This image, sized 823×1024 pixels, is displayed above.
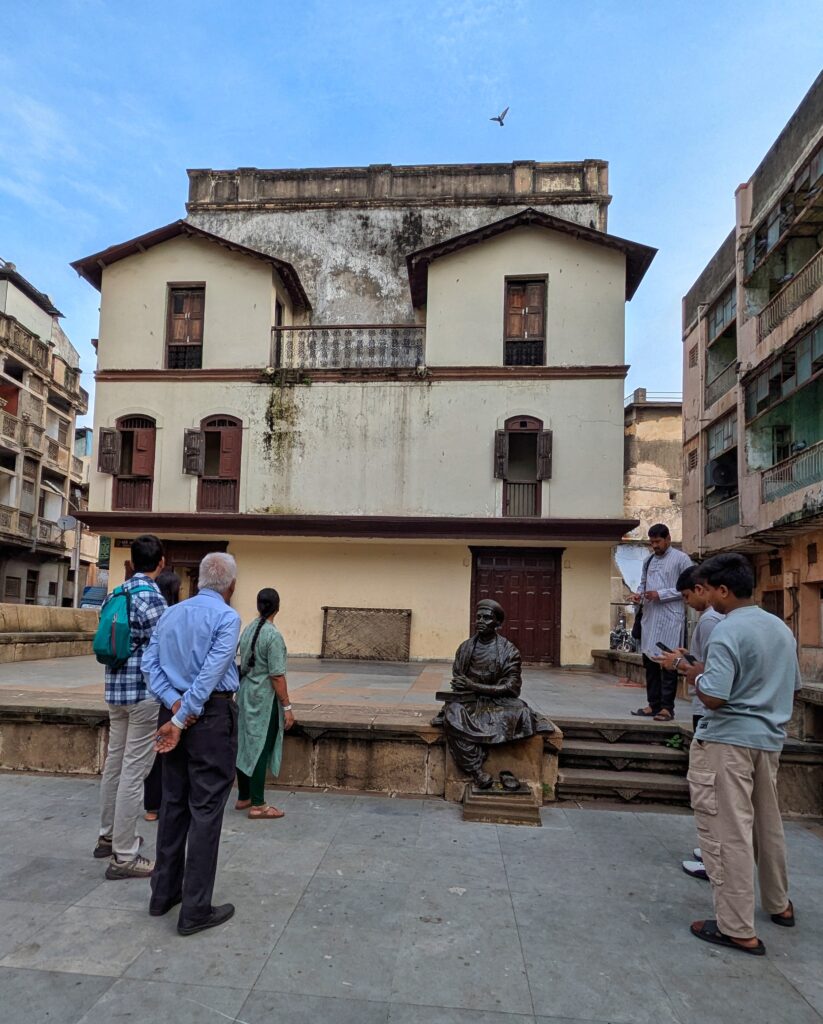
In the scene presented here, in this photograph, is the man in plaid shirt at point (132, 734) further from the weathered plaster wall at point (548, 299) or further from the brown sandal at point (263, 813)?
the weathered plaster wall at point (548, 299)

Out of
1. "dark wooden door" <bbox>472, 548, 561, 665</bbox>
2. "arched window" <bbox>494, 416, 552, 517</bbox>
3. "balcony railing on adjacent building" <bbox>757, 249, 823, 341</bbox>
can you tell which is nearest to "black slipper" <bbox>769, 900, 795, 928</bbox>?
"dark wooden door" <bbox>472, 548, 561, 665</bbox>

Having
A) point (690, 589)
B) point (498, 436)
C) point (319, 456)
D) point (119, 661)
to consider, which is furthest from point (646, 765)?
point (319, 456)

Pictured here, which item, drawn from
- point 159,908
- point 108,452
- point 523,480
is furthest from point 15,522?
point 159,908

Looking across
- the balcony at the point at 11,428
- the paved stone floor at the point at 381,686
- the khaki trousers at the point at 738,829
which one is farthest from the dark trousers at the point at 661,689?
the balcony at the point at 11,428

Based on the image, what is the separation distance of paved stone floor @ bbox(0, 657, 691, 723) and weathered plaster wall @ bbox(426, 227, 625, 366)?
7311 mm

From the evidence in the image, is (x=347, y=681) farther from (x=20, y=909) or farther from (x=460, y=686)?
(x=20, y=909)

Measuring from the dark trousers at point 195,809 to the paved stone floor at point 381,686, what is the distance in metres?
3.85

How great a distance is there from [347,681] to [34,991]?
7.74 metres

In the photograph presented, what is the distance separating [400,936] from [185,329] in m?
16.2

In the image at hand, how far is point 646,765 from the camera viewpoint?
20.2 ft

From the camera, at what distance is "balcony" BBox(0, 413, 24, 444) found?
30.8 meters

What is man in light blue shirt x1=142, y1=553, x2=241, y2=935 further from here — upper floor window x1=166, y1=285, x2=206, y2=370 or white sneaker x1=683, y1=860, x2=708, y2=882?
upper floor window x1=166, y1=285, x2=206, y2=370

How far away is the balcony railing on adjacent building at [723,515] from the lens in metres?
21.1

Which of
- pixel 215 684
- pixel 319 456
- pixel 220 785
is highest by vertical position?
pixel 319 456
